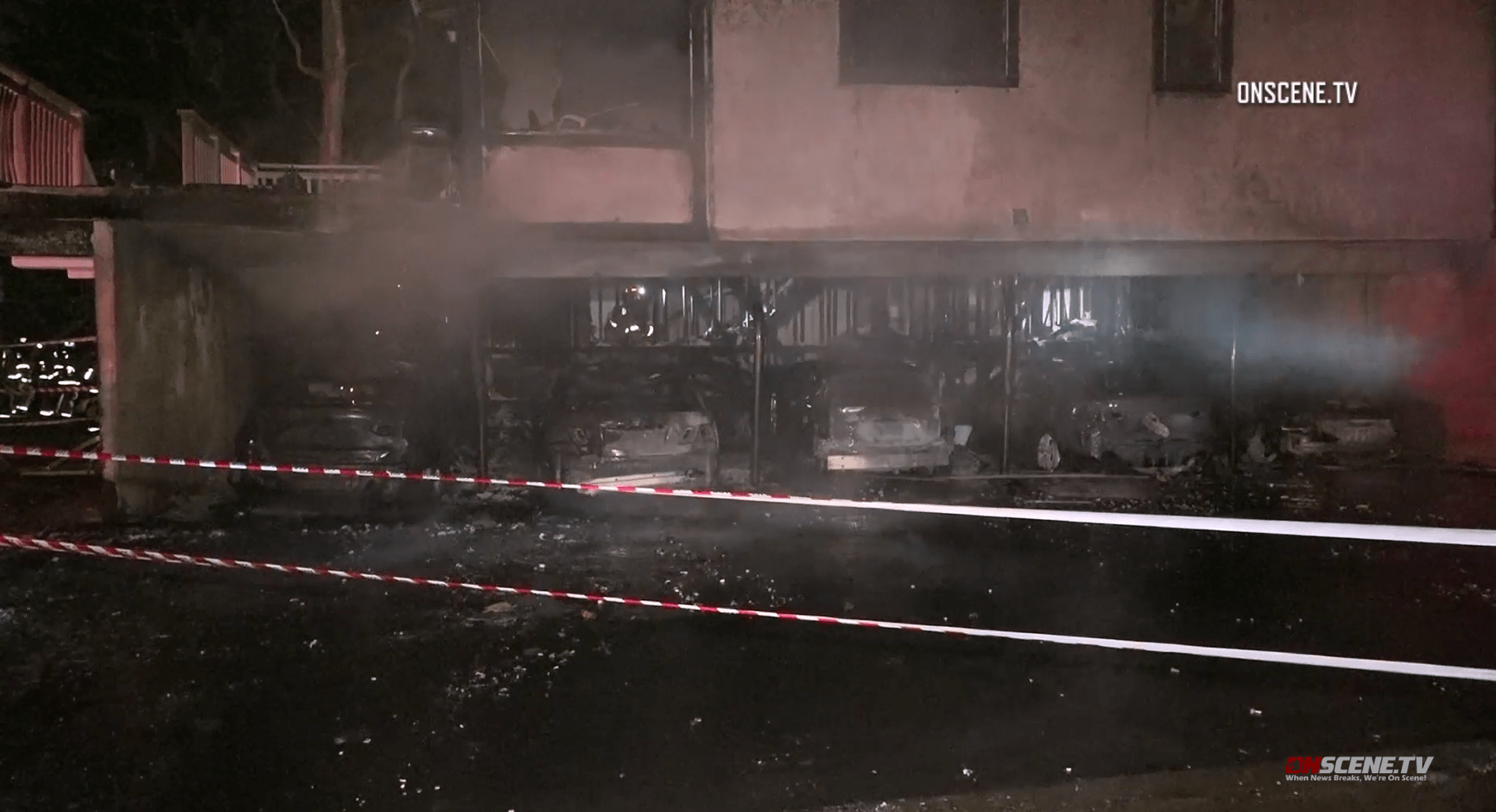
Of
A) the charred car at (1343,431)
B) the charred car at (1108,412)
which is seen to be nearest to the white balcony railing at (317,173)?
the charred car at (1108,412)

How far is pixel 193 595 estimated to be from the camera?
5.85 metres

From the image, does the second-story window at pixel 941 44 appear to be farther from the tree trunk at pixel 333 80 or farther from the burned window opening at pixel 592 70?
the tree trunk at pixel 333 80

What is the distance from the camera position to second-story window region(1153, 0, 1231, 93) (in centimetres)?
873

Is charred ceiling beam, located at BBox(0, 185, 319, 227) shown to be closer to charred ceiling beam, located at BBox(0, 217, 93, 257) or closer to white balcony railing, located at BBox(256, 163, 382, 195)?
charred ceiling beam, located at BBox(0, 217, 93, 257)

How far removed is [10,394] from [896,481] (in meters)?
11.2

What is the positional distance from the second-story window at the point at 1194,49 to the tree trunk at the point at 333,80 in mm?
15115

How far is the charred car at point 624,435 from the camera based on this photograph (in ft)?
27.5

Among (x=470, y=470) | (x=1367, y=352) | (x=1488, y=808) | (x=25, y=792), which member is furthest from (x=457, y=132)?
(x=1367, y=352)

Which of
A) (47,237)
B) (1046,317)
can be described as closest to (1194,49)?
(1046,317)

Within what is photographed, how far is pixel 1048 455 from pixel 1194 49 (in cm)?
417

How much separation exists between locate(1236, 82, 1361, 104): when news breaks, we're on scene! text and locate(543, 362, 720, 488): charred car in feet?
20.0

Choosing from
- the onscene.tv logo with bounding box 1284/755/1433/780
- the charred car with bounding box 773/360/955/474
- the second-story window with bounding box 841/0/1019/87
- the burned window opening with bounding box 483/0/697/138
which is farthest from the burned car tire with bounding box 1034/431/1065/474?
the onscene.tv logo with bounding box 1284/755/1433/780

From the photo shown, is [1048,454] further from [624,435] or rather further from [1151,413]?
[624,435]

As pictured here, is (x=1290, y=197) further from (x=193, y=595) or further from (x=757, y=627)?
(x=193, y=595)
